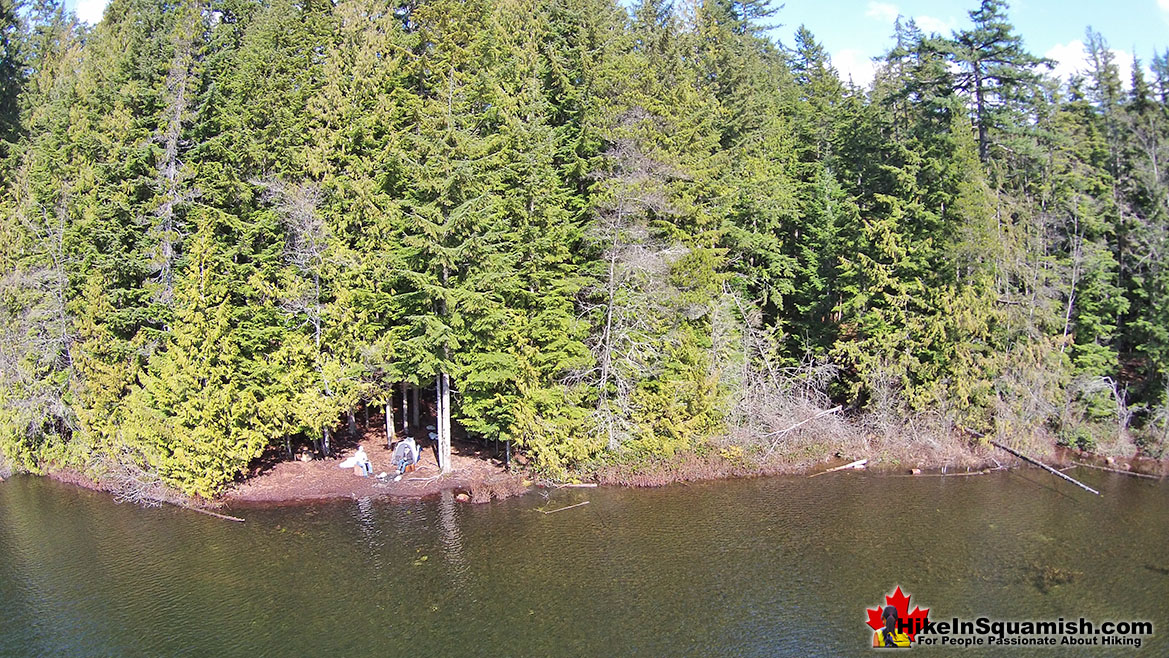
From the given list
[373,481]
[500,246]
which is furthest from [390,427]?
[500,246]

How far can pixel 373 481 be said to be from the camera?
26.1m

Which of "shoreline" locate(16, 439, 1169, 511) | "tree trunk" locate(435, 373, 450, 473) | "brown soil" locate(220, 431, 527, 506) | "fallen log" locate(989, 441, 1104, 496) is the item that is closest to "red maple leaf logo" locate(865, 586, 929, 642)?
"shoreline" locate(16, 439, 1169, 511)

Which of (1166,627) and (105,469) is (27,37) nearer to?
(105,469)

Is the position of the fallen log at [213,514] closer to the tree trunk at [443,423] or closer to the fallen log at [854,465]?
the tree trunk at [443,423]

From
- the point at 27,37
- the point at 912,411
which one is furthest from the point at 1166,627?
the point at 27,37

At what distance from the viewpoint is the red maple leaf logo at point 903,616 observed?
1596 centimetres

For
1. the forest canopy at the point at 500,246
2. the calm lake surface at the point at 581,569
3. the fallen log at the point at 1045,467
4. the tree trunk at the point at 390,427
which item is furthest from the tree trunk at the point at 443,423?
the fallen log at the point at 1045,467

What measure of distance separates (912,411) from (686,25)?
17773 millimetres

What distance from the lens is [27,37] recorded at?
Result: 36.8m
